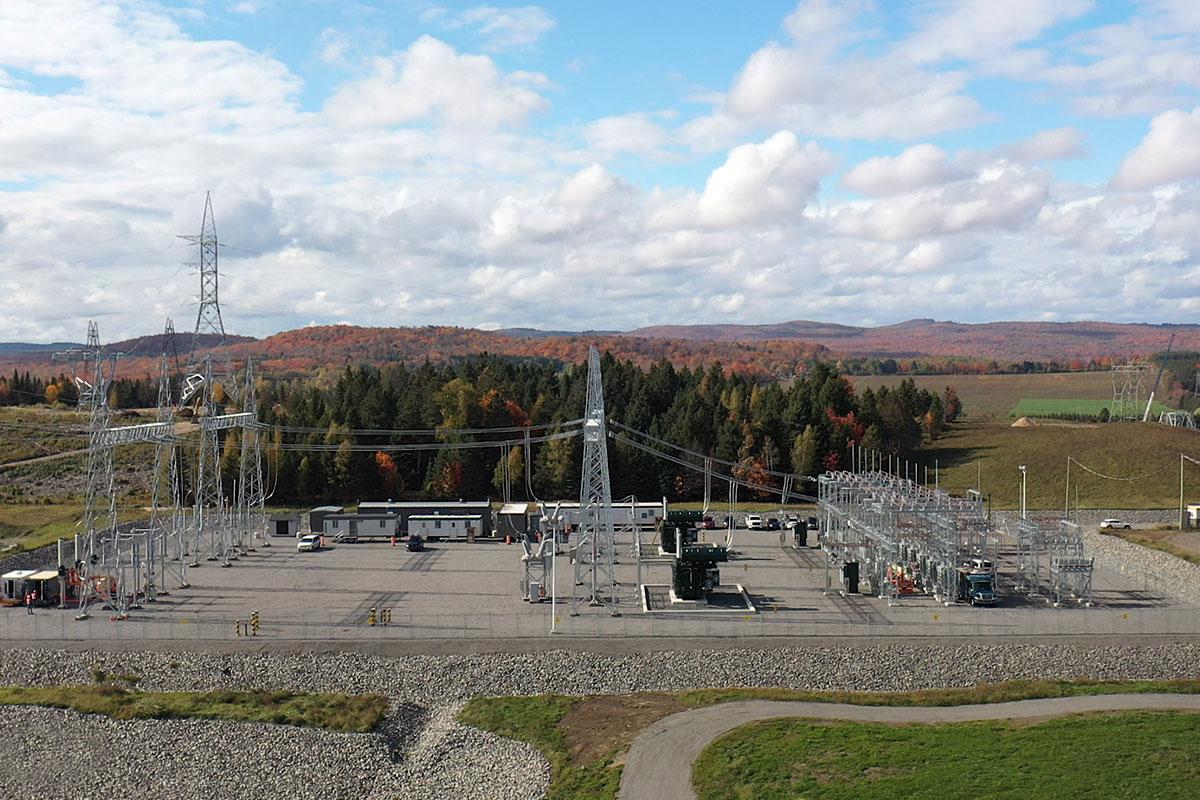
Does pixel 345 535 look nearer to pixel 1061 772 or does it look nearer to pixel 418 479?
pixel 418 479

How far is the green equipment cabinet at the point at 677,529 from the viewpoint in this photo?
4238 cm

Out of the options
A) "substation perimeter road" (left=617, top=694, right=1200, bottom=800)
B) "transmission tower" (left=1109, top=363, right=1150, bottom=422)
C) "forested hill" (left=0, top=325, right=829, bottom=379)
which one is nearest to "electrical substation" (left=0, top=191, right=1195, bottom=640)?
"substation perimeter road" (left=617, top=694, right=1200, bottom=800)

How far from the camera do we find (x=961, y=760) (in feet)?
65.9

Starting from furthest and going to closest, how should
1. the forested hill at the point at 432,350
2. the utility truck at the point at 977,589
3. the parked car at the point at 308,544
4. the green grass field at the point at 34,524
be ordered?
the forested hill at the point at 432,350 → the parked car at the point at 308,544 → the green grass field at the point at 34,524 → the utility truck at the point at 977,589

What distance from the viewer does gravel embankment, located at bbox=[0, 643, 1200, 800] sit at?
Result: 2084 centimetres

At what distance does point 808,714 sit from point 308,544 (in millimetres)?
27825

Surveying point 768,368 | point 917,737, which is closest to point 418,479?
point 917,737

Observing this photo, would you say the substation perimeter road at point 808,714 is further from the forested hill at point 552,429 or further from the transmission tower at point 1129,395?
the transmission tower at point 1129,395

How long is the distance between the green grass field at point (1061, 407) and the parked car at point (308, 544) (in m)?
75.2

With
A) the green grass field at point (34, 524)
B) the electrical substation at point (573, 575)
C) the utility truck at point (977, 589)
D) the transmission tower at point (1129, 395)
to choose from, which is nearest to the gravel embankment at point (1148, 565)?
the electrical substation at point (573, 575)

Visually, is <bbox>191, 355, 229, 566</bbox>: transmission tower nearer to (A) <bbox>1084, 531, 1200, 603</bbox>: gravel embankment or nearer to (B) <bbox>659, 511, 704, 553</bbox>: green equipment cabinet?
(B) <bbox>659, 511, 704, 553</bbox>: green equipment cabinet

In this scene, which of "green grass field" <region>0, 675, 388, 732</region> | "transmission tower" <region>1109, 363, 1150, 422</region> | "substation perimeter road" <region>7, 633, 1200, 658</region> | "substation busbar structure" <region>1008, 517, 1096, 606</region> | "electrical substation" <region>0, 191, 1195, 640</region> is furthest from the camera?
"transmission tower" <region>1109, 363, 1150, 422</region>

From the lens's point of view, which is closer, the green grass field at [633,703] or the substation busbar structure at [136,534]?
the green grass field at [633,703]

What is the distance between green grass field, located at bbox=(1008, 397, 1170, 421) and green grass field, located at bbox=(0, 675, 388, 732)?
8695 centimetres
